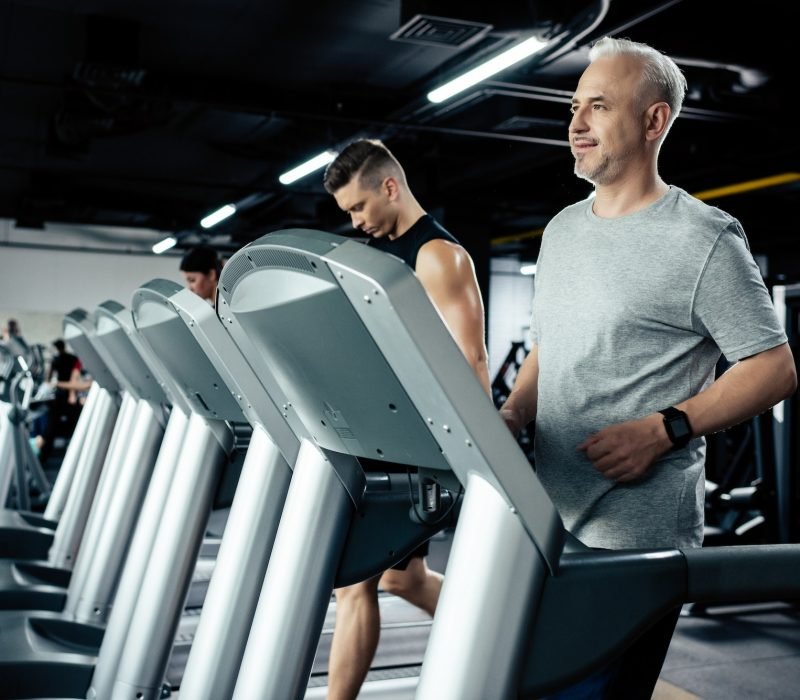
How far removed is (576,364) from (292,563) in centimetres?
57

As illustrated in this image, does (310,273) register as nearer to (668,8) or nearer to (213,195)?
(668,8)

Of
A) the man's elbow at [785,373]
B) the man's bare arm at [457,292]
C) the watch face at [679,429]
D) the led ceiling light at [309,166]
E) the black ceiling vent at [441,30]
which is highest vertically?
the led ceiling light at [309,166]

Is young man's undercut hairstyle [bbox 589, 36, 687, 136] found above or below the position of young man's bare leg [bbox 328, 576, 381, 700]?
above

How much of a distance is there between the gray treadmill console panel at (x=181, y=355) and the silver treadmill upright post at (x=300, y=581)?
0.51 meters

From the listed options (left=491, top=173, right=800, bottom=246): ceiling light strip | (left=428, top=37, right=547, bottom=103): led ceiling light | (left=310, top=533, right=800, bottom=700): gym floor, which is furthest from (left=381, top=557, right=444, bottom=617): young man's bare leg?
(left=491, top=173, right=800, bottom=246): ceiling light strip

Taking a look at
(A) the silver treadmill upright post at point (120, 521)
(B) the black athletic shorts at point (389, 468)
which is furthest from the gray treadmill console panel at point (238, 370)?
(A) the silver treadmill upright post at point (120, 521)

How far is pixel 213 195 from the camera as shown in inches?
557

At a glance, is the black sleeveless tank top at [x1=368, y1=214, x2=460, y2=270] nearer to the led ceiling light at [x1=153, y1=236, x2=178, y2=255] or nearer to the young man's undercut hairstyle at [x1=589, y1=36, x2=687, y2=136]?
the young man's undercut hairstyle at [x1=589, y1=36, x2=687, y2=136]

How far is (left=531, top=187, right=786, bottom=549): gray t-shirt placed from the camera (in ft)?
4.72

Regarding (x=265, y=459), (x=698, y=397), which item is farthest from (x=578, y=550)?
(x=265, y=459)

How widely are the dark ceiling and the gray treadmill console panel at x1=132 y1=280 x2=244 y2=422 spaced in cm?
354

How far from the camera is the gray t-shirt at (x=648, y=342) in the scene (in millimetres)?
1439

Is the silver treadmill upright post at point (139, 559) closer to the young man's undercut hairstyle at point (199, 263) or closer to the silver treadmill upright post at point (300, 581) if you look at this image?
the silver treadmill upright post at point (300, 581)

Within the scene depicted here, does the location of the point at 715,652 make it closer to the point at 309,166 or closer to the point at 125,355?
the point at 125,355
